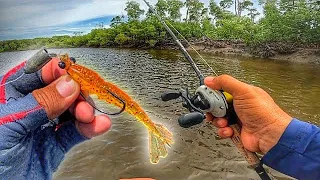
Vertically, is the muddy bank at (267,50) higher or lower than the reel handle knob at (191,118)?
lower

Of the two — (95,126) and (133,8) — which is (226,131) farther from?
(133,8)

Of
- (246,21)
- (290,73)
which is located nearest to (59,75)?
(290,73)

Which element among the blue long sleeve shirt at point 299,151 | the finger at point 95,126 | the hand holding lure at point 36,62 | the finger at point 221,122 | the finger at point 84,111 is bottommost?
the blue long sleeve shirt at point 299,151

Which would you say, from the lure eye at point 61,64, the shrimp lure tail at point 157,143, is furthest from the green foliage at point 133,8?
the lure eye at point 61,64

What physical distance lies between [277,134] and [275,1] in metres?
34.2

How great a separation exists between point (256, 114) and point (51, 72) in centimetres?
146

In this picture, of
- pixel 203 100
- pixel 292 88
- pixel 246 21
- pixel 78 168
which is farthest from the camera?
pixel 246 21

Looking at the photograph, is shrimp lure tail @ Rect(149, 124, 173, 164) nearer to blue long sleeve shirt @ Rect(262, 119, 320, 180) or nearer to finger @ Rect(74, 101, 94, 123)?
finger @ Rect(74, 101, 94, 123)

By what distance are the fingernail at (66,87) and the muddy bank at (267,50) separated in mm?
27205

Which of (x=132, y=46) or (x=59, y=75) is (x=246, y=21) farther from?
(x=59, y=75)

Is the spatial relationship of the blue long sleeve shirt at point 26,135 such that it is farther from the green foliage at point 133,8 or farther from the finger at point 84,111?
the green foliage at point 133,8

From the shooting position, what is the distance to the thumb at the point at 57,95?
1352 mm

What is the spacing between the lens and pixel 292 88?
15.9 m

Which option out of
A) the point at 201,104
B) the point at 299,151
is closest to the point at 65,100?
the point at 201,104
